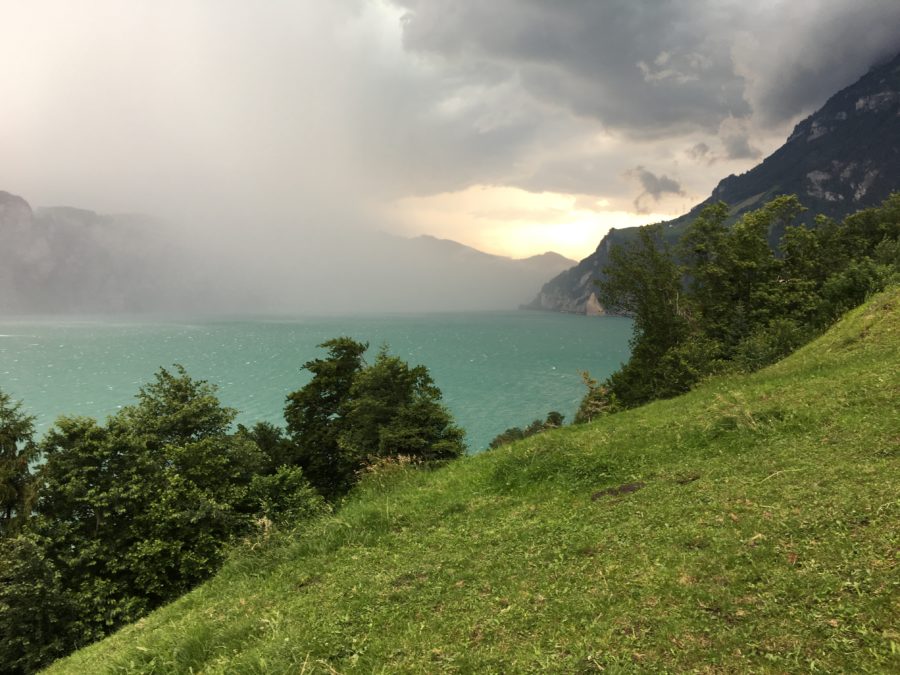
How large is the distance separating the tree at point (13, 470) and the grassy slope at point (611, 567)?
16184 mm

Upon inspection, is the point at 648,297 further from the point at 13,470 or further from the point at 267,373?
the point at 267,373

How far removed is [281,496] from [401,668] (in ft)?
67.7

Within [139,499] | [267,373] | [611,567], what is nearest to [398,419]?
[139,499]

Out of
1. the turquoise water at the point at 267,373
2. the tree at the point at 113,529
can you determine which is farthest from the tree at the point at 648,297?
the tree at the point at 113,529

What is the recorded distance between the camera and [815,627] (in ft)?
16.7

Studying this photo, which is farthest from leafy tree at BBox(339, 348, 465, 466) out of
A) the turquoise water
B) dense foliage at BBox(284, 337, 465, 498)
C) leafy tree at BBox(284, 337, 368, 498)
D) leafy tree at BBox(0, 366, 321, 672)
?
the turquoise water

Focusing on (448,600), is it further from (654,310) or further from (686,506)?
(654,310)

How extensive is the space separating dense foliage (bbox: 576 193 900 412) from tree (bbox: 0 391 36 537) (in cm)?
3532

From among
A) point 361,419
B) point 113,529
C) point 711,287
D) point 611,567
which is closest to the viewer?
point 611,567

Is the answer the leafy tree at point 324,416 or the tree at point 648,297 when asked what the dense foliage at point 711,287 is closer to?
the tree at point 648,297

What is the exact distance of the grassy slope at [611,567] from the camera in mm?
5465

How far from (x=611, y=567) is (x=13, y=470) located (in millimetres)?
31392

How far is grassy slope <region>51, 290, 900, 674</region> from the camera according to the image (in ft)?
17.9

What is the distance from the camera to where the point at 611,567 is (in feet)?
24.5
